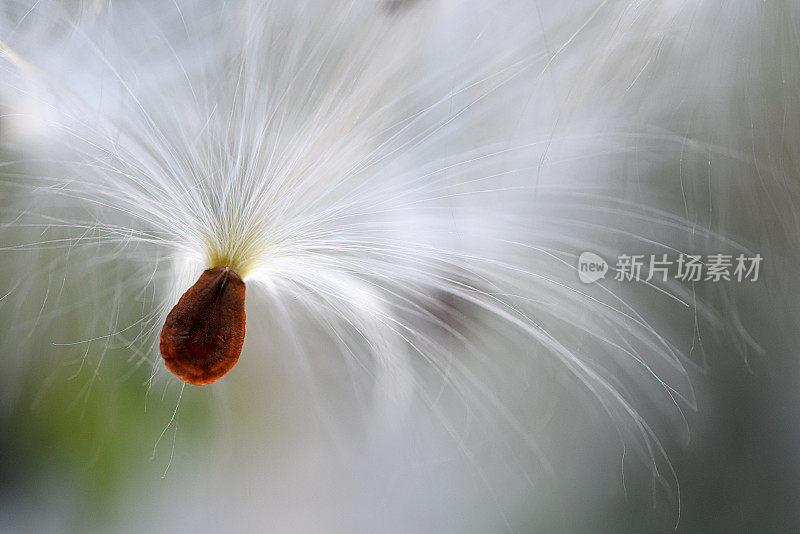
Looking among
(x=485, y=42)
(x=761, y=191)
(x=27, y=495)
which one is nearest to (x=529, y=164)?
(x=485, y=42)

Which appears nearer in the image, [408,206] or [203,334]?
[203,334]

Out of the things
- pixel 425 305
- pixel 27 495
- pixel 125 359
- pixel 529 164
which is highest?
pixel 529 164

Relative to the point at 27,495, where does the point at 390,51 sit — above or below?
above

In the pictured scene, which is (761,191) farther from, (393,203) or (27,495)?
(27,495)
